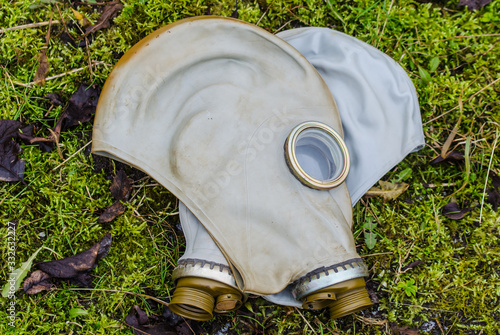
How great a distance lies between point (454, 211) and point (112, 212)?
1.73 metres

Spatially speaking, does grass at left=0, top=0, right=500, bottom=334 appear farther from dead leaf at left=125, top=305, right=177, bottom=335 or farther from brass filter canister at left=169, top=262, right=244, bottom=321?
brass filter canister at left=169, top=262, right=244, bottom=321

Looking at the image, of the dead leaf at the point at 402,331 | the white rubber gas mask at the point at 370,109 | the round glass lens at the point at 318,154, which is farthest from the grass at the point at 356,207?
the round glass lens at the point at 318,154

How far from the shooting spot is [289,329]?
189 centimetres

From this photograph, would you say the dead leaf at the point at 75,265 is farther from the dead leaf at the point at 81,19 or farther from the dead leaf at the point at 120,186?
the dead leaf at the point at 81,19

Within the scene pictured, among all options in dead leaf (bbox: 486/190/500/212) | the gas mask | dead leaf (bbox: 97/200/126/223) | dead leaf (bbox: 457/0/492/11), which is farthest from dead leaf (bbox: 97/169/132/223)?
dead leaf (bbox: 457/0/492/11)

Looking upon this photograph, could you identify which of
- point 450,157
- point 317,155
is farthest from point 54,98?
point 450,157

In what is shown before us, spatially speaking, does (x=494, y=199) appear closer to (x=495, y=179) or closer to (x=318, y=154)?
(x=495, y=179)

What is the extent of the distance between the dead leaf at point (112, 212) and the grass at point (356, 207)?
0.03 meters

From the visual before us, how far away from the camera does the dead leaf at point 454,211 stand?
203 centimetres

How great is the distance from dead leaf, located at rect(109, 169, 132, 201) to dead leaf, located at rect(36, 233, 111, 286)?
24 cm

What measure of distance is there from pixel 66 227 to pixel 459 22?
231 cm

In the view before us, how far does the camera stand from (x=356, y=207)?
1.99m

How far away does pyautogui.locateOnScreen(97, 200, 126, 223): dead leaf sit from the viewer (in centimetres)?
188

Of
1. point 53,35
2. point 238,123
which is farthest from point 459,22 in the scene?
point 53,35
